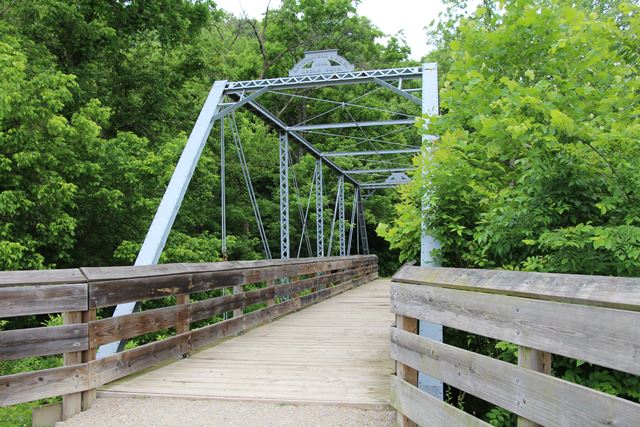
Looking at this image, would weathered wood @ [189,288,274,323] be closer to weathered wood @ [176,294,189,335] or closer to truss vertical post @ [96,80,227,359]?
weathered wood @ [176,294,189,335]

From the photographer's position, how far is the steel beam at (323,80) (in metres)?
8.31

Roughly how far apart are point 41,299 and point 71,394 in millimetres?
666

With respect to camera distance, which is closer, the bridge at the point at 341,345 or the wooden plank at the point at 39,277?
the bridge at the point at 341,345

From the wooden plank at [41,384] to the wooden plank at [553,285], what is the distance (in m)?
2.32

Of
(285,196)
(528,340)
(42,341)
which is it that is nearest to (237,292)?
(42,341)

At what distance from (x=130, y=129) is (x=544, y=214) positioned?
12832 mm

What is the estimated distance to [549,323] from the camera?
1936mm

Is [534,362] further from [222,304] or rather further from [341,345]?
[222,304]

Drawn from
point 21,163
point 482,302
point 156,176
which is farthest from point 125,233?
point 482,302

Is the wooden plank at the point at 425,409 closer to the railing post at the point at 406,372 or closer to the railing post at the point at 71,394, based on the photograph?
the railing post at the point at 406,372

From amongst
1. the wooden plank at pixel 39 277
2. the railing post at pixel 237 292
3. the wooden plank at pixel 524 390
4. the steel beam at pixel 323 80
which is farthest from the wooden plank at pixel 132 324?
the steel beam at pixel 323 80

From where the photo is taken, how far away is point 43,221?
31.7ft

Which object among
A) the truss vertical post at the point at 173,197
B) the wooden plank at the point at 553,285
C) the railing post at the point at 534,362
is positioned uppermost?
the truss vertical post at the point at 173,197

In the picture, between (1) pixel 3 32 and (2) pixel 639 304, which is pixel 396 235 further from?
(1) pixel 3 32
